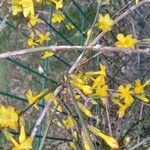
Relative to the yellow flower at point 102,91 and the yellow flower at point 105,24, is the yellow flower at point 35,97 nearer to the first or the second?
the yellow flower at point 102,91

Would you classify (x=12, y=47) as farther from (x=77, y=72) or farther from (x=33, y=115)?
(x=77, y=72)

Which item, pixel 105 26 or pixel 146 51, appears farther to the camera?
pixel 105 26

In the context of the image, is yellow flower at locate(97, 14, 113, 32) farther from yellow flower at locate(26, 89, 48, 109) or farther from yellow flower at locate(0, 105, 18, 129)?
yellow flower at locate(0, 105, 18, 129)

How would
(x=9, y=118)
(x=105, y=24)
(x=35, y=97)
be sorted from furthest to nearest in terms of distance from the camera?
1. (x=105, y=24)
2. (x=35, y=97)
3. (x=9, y=118)

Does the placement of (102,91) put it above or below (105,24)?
below

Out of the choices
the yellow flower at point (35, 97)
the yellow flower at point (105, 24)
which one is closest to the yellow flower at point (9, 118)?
the yellow flower at point (35, 97)

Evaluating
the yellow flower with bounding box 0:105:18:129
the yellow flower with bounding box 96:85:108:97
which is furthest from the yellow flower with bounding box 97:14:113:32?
the yellow flower with bounding box 0:105:18:129

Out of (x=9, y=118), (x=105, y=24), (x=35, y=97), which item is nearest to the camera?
(x=9, y=118)

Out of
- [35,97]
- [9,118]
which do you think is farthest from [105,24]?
[9,118]

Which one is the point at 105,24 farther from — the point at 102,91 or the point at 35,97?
the point at 35,97

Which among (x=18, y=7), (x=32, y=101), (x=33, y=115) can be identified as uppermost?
(x=18, y=7)

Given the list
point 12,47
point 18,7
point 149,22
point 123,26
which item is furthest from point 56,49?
point 12,47
